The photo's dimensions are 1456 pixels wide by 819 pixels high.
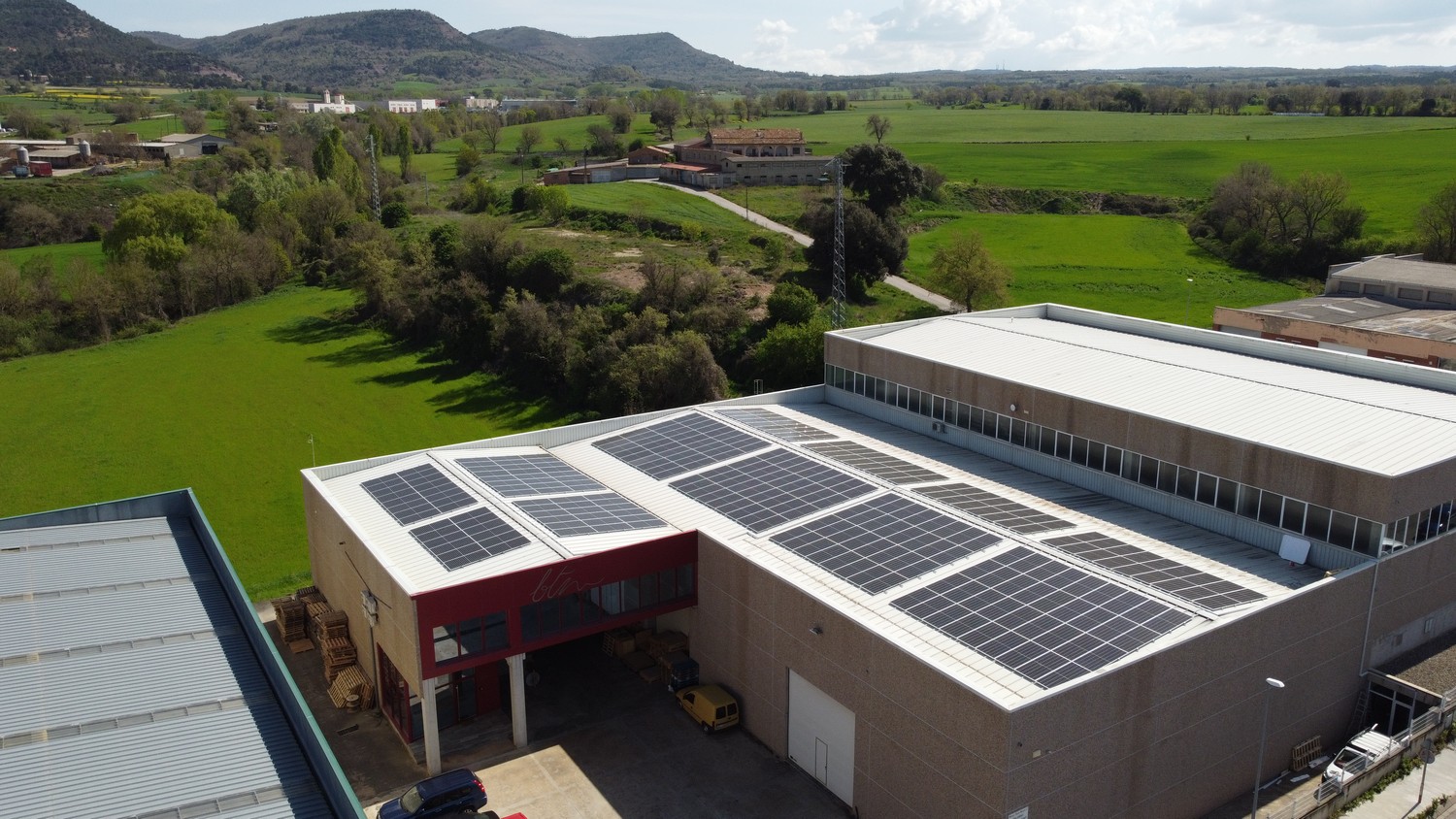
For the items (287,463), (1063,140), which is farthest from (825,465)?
(1063,140)

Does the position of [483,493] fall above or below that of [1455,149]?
below

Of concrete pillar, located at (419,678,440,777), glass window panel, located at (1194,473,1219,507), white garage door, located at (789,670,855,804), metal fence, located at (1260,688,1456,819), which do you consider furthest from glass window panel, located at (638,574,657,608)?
metal fence, located at (1260,688,1456,819)

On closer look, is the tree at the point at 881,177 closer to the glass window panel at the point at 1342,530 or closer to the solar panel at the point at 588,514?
the solar panel at the point at 588,514

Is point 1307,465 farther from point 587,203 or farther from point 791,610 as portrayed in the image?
point 587,203

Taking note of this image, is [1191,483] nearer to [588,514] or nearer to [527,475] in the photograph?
[588,514]

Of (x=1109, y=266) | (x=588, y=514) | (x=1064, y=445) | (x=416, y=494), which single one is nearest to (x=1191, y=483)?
(x=1064, y=445)

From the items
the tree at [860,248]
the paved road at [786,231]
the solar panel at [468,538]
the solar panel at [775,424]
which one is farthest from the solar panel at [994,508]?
the tree at [860,248]

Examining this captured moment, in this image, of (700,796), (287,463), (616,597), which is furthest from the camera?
(287,463)
